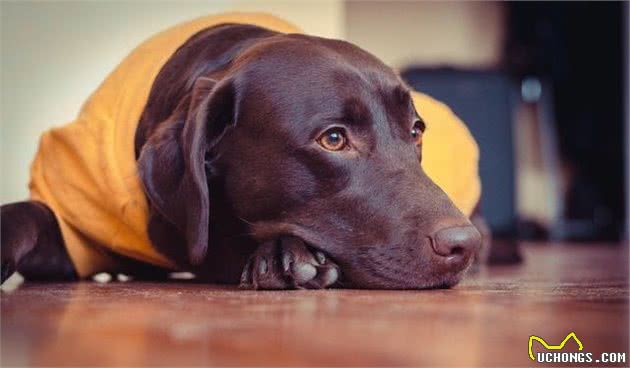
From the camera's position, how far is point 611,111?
6.88 meters

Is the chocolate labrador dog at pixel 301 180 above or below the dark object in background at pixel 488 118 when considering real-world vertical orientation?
above

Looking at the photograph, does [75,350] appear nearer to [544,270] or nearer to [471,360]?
[471,360]

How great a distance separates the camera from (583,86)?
7.02 meters

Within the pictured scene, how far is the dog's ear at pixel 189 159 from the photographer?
1688mm

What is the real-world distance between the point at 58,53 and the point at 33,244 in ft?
7.50

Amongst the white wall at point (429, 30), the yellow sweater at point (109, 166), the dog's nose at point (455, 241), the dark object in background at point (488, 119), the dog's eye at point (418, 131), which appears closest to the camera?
the dog's nose at point (455, 241)

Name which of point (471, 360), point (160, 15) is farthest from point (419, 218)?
point (160, 15)

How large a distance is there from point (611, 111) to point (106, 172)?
5504 mm

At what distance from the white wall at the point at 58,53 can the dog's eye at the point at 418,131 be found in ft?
7.61

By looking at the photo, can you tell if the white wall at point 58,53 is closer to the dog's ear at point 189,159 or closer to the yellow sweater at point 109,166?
the yellow sweater at point 109,166

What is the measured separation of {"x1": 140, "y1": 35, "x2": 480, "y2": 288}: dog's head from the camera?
1561 mm

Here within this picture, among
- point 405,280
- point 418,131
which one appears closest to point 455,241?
point 405,280

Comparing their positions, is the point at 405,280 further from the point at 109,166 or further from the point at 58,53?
the point at 58,53

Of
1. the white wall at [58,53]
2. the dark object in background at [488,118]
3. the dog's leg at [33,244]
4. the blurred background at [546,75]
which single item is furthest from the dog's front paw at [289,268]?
the blurred background at [546,75]
